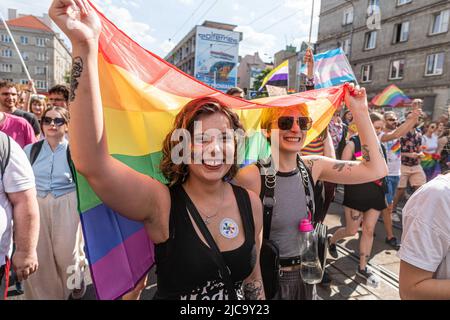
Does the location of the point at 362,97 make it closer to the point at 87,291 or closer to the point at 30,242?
the point at 30,242

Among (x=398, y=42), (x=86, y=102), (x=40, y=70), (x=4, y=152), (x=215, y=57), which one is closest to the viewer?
(x=86, y=102)

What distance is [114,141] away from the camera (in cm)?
149

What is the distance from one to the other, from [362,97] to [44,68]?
80279 millimetres

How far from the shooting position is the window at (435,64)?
19.6 meters

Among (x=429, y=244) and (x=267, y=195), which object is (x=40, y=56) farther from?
(x=429, y=244)

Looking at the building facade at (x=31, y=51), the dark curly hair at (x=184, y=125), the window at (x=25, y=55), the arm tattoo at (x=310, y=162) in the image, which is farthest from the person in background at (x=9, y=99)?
the window at (x=25, y=55)

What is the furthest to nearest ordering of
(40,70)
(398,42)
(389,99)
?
(40,70) → (398,42) → (389,99)

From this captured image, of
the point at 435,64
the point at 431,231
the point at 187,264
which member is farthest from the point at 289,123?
the point at 435,64

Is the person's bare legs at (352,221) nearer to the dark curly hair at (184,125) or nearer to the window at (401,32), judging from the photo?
the dark curly hair at (184,125)

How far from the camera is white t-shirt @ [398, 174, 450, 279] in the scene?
1229 mm

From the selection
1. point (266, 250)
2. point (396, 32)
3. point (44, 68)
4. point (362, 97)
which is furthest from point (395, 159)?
point (44, 68)

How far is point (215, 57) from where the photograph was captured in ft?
151

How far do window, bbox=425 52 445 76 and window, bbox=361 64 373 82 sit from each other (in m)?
5.05

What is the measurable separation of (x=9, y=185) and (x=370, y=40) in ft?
95.6
